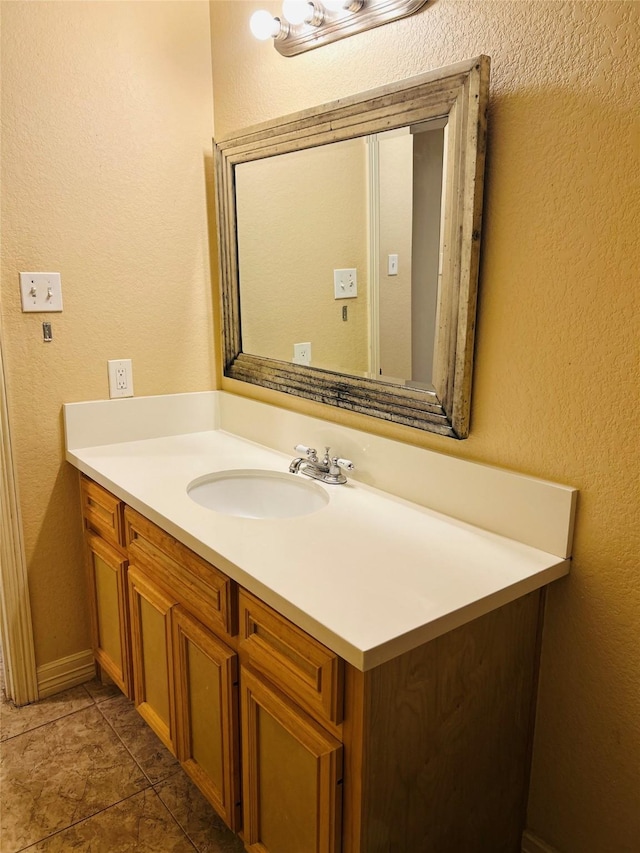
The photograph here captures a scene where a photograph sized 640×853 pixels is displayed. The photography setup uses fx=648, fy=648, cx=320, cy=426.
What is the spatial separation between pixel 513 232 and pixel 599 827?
1.19m

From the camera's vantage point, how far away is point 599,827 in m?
1.29

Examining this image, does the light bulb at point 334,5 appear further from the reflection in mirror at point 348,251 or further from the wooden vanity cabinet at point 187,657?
the wooden vanity cabinet at point 187,657

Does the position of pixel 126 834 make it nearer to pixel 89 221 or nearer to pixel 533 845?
pixel 533 845

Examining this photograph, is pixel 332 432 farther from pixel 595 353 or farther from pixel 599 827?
pixel 599 827

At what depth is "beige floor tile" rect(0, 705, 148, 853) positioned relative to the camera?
1609 mm

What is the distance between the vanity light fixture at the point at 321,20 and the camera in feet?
4.68

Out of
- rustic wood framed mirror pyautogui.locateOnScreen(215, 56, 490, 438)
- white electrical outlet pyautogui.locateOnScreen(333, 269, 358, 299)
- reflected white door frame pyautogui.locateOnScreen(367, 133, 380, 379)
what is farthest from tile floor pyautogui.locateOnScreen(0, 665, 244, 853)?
white electrical outlet pyautogui.locateOnScreen(333, 269, 358, 299)

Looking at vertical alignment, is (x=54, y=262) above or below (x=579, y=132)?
below

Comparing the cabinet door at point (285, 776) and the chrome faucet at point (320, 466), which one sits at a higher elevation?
the chrome faucet at point (320, 466)

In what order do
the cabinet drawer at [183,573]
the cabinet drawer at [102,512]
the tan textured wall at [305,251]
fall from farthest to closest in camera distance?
the cabinet drawer at [102,512] → the tan textured wall at [305,251] → the cabinet drawer at [183,573]

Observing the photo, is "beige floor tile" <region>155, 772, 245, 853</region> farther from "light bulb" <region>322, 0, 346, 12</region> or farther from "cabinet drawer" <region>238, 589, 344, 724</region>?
"light bulb" <region>322, 0, 346, 12</region>

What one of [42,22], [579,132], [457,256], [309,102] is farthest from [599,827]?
[42,22]

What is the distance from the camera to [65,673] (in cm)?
212

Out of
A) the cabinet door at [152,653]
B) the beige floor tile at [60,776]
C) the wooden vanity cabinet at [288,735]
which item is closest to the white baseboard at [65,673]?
the beige floor tile at [60,776]
